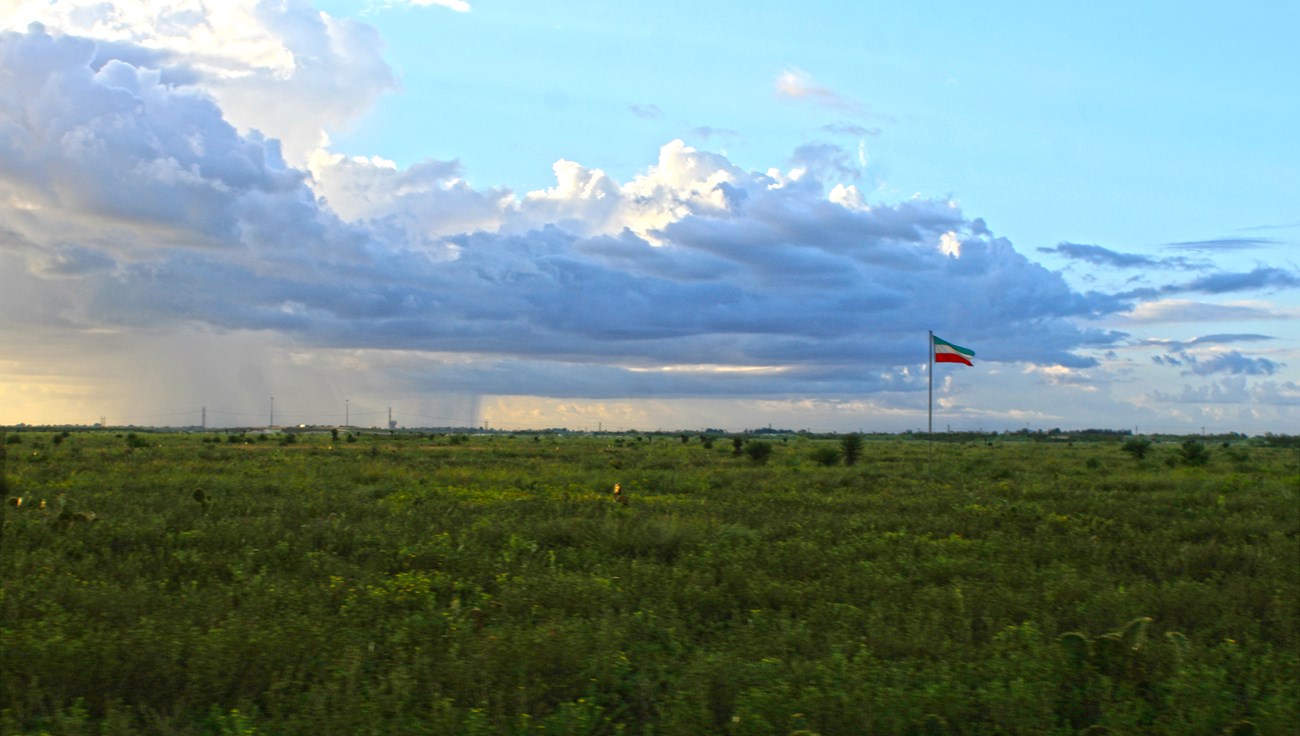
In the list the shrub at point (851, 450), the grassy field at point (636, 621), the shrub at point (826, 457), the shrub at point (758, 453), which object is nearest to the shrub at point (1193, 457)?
the shrub at point (851, 450)

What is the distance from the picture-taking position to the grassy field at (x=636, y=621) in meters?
6.99

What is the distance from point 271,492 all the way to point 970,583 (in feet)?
56.6

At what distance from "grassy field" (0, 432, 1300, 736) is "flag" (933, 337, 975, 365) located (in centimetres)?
1389

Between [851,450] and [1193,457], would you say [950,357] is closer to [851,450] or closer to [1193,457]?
[851,450]

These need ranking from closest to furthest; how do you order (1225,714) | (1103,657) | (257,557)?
(1225,714), (1103,657), (257,557)

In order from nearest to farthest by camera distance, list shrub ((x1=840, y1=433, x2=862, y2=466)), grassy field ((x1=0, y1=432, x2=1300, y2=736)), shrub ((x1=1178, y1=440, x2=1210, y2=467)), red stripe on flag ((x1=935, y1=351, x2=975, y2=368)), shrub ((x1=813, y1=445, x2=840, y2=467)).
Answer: grassy field ((x1=0, y1=432, x2=1300, y2=736)), red stripe on flag ((x1=935, y1=351, x2=975, y2=368)), shrub ((x1=813, y1=445, x2=840, y2=467)), shrub ((x1=840, y1=433, x2=862, y2=466)), shrub ((x1=1178, y1=440, x2=1210, y2=467))

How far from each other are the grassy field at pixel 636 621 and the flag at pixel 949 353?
45.6 feet

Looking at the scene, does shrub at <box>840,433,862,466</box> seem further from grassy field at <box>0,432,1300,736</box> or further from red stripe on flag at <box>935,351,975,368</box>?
grassy field at <box>0,432,1300,736</box>

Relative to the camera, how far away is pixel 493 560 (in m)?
12.8

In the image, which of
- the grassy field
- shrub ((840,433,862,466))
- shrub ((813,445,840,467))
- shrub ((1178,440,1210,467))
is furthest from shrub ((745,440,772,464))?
the grassy field

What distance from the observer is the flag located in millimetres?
32781

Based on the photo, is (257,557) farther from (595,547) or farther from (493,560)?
(595,547)

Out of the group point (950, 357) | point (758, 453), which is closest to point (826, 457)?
point (758, 453)

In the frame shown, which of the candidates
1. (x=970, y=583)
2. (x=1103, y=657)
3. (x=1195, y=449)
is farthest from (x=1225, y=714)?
(x=1195, y=449)
